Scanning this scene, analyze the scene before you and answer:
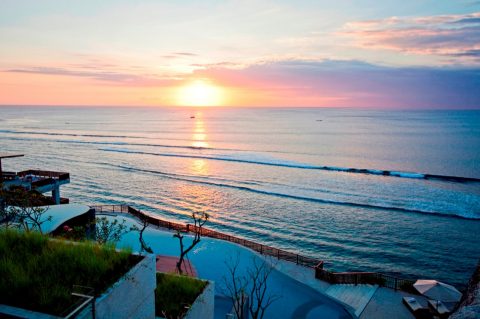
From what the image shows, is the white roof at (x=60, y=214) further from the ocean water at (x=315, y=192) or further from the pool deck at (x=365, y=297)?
the ocean water at (x=315, y=192)

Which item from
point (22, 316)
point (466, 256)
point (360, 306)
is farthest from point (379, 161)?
point (22, 316)

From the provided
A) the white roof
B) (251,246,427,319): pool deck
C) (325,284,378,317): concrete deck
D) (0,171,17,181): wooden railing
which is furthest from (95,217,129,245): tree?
(0,171,17,181): wooden railing

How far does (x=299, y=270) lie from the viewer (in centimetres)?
1961

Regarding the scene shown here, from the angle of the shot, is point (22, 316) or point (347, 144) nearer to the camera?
point (22, 316)

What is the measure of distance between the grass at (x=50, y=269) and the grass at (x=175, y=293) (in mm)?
2566

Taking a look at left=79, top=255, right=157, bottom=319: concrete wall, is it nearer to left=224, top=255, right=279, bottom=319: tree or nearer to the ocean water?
left=224, top=255, right=279, bottom=319: tree

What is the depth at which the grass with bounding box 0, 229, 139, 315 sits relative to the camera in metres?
6.02

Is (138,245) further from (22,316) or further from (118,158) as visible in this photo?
(118,158)

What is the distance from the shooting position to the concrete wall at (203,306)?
366 inches

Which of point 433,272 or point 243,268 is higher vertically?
point 243,268

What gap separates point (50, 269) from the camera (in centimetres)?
690

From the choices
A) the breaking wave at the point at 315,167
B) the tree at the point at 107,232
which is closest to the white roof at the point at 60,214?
the tree at the point at 107,232

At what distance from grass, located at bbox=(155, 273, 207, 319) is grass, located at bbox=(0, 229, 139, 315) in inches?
101

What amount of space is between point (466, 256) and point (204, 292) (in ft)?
76.4
